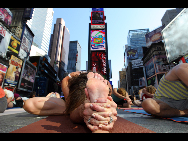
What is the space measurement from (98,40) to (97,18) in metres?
5.28

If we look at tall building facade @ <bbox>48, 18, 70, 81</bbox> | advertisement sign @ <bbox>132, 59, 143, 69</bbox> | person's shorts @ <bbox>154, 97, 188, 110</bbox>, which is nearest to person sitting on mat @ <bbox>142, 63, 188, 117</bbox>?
person's shorts @ <bbox>154, 97, 188, 110</bbox>

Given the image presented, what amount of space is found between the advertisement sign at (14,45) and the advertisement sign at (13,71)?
1725 mm

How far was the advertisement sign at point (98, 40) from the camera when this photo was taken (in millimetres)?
19250

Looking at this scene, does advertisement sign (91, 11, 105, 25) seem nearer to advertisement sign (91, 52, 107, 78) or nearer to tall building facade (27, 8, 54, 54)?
advertisement sign (91, 52, 107, 78)

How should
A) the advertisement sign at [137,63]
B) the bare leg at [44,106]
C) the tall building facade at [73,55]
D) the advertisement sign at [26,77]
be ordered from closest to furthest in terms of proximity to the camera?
the bare leg at [44,106], the advertisement sign at [26,77], the advertisement sign at [137,63], the tall building facade at [73,55]

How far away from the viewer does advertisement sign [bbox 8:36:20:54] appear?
46.5 ft

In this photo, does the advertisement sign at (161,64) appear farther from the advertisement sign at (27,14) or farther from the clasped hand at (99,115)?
the advertisement sign at (27,14)

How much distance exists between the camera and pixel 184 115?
174 cm

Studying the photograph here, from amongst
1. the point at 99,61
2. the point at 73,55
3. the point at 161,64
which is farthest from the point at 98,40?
the point at 73,55

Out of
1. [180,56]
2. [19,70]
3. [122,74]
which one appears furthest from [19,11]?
[122,74]

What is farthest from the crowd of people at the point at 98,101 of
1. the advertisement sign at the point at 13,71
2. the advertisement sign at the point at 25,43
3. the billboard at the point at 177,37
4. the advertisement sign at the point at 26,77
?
the advertisement sign at the point at 25,43

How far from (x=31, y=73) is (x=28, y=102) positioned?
19068 mm

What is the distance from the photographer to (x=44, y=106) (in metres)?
1.85
